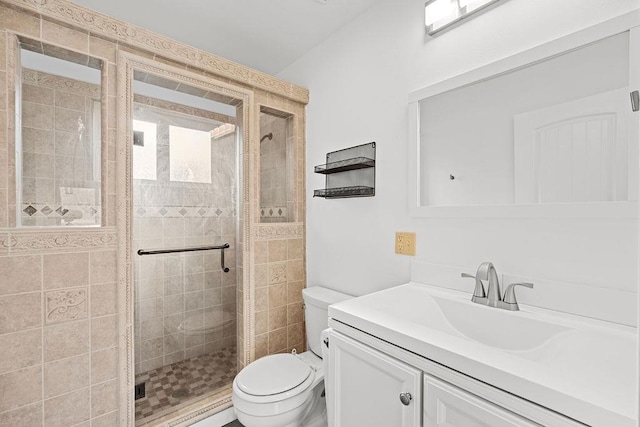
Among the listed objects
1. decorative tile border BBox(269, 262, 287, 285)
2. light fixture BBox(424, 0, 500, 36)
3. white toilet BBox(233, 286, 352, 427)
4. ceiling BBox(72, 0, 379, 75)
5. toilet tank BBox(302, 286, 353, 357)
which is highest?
ceiling BBox(72, 0, 379, 75)

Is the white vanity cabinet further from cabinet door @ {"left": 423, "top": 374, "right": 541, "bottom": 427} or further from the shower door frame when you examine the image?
the shower door frame

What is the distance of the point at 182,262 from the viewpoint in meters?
1.89

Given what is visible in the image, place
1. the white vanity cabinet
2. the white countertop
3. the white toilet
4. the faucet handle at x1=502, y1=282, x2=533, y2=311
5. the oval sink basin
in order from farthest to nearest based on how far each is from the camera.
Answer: the white toilet < the faucet handle at x1=502, y1=282, x2=533, y2=311 < the oval sink basin < the white vanity cabinet < the white countertop

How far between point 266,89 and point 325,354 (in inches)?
65.2

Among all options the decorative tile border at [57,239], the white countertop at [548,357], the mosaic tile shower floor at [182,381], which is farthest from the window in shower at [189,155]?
the white countertop at [548,357]

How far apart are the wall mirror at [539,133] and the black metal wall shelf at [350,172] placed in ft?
1.04

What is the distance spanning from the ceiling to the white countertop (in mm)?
1666

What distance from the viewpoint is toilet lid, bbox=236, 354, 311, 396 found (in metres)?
1.42

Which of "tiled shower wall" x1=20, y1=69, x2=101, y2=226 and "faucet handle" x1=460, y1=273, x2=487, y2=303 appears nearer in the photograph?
"faucet handle" x1=460, y1=273, x2=487, y2=303

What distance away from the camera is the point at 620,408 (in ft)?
1.80

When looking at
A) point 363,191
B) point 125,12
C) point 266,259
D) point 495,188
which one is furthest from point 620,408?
point 125,12

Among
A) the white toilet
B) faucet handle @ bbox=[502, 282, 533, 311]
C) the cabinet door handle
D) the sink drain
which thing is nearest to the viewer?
the cabinet door handle

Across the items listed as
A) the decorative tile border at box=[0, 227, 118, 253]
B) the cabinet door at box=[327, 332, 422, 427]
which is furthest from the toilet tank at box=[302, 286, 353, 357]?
the decorative tile border at box=[0, 227, 118, 253]

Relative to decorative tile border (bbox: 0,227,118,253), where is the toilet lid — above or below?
below
